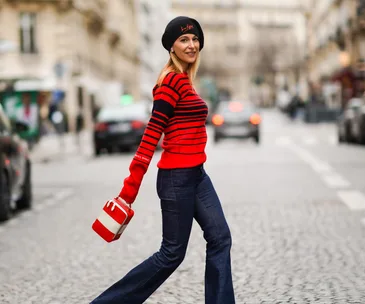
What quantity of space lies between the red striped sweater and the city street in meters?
1.47

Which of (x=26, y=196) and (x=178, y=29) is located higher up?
(x=178, y=29)

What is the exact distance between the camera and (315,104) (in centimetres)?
5903

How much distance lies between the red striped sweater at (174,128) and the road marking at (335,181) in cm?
972

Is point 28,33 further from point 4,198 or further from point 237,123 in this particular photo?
point 4,198

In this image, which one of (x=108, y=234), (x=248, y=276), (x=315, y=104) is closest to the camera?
(x=108, y=234)

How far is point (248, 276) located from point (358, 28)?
181 feet

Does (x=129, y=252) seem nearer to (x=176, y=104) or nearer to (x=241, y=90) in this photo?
(x=176, y=104)

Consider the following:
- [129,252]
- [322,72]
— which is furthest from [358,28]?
[129,252]

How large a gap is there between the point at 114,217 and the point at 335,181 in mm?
10763

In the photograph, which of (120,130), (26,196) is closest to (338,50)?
(120,130)

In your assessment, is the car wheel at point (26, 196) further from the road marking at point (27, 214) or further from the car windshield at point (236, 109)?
the car windshield at point (236, 109)

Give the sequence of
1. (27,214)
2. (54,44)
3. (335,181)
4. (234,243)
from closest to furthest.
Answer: (234,243), (27,214), (335,181), (54,44)

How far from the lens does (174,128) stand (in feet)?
15.0

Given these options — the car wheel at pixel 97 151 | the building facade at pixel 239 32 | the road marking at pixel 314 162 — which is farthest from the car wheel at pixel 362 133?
the building facade at pixel 239 32
